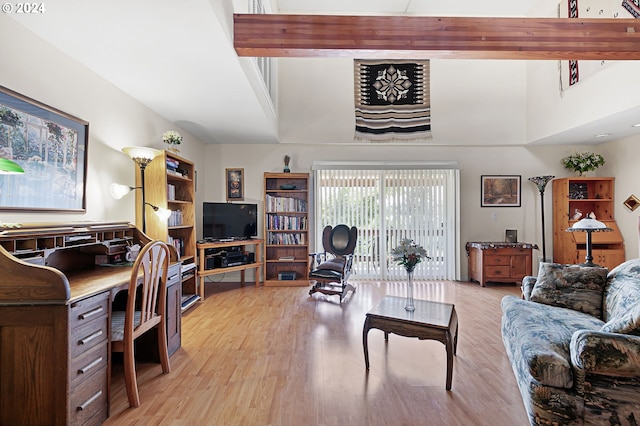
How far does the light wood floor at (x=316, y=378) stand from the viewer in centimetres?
179

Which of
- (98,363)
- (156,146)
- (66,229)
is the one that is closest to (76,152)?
(66,229)

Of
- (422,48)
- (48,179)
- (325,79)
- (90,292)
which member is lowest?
(90,292)

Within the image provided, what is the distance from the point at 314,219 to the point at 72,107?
11.8 feet

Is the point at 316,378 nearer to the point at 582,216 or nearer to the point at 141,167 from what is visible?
the point at 141,167

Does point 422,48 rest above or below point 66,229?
above

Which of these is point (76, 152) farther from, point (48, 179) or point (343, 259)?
point (343, 259)

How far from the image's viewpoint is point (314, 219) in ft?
17.3

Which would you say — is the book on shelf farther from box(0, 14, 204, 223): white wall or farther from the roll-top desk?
the roll-top desk

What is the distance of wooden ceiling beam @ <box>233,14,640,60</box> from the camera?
7.85ft

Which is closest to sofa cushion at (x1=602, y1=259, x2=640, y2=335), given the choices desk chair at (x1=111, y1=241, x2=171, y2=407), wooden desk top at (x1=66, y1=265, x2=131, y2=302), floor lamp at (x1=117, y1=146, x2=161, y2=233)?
desk chair at (x1=111, y1=241, x2=171, y2=407)

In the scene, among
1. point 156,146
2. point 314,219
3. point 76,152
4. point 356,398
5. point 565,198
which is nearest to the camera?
point 356,398

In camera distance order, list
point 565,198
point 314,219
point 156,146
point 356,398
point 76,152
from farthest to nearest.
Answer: point 314,219, point 565,198, point 156,146, point 76,152, point 356,398

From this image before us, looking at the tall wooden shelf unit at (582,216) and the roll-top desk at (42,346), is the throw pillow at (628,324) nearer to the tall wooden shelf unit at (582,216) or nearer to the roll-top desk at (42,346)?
the roll-top desk at (42,346)

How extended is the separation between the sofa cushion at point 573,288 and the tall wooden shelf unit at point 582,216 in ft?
9.67
